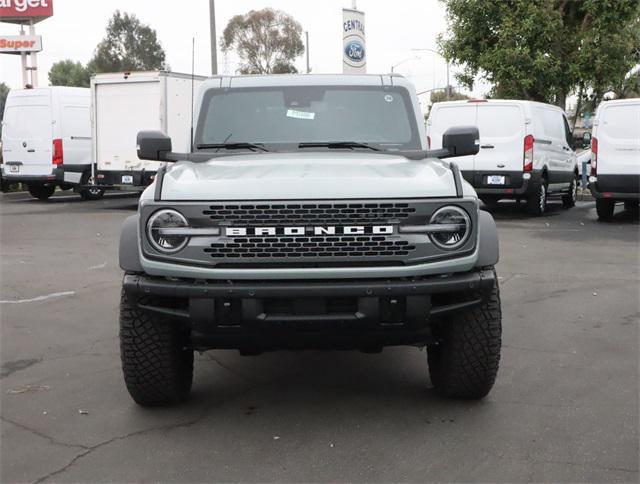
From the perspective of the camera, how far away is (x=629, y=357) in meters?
5.55

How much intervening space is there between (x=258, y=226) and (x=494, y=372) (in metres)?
1.53

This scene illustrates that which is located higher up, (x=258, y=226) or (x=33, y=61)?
(x=33, y=61)

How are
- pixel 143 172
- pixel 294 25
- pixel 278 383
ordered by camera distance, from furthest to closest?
pixel 294 25
pixel 143 172
pixel 278 383

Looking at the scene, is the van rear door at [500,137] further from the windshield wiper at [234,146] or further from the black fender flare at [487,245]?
the black fender flare at [487,245]

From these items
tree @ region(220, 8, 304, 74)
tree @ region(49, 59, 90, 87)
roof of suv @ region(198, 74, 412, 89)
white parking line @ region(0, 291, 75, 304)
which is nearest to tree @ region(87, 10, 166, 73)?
tree @ region(49, 59, 90, 87)

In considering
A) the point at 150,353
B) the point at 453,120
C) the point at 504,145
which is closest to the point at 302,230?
the point at 150,353

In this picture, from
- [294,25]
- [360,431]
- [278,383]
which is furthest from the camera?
[294,25]

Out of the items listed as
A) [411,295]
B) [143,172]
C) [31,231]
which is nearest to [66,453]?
[411,295]

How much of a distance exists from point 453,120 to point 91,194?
405 inches

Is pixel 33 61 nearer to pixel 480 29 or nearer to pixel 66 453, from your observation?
pixel 480 29

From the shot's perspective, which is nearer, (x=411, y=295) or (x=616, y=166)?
(x=411, y=295)

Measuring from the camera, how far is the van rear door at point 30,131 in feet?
63.4

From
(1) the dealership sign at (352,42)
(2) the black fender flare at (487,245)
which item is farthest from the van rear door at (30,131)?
(2) the black fender flare at (487,245)

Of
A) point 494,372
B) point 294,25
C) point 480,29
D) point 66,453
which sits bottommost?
point 66,453
